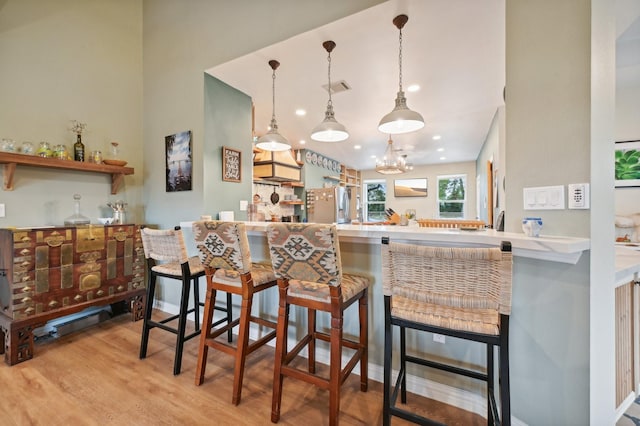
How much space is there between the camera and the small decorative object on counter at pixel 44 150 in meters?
2.38

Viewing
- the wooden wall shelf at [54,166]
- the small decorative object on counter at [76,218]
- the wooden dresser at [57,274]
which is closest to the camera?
the wooden dresser at [57,274]

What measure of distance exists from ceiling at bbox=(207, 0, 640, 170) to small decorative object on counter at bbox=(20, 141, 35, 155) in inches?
66.3

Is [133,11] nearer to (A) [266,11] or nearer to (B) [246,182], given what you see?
(A) [266,11]

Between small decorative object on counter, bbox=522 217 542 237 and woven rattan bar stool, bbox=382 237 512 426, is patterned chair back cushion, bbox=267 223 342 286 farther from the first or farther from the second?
small decorative object on counter, bbox=522 217 542 237

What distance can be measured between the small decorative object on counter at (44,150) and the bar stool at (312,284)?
2505 mm

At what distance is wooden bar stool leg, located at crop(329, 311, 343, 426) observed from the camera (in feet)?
4.33

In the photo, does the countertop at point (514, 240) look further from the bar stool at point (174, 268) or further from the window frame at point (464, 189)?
the window frame at point (464, 189)

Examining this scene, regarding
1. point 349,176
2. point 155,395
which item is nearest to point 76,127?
point 155,395

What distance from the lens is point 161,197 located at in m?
3.00

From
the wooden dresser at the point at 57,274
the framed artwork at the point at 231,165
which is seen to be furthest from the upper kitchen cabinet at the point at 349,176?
the wooden dresser at the point at 57,274

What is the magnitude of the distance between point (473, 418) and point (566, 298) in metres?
0.85

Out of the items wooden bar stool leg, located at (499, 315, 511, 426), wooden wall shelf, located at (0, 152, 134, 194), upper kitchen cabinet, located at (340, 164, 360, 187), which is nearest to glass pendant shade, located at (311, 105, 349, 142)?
wooden bar stool leg, located at (499, 315, 511, 426)

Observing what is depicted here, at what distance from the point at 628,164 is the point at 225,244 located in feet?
→ 13.9

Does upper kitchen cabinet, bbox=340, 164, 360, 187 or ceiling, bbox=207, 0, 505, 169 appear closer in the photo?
ceiling, bbox=207, 0, 505, 169
